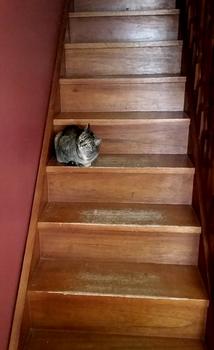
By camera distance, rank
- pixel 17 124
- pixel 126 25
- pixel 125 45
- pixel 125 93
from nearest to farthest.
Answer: pixel 17 124
pixel 125 93
pixel 125 45
pixel 126 25

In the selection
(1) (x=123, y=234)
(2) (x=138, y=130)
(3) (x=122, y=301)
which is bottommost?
(3) (x=122, y=301)

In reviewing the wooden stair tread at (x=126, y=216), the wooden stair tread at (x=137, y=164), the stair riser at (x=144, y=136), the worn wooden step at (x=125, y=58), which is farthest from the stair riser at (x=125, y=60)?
the wooden stair tread at (x=126, y=216)

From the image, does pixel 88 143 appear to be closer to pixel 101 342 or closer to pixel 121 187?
pixel 121 187

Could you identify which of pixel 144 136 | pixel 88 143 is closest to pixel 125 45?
pixel 144 136

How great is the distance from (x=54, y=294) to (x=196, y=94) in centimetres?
117

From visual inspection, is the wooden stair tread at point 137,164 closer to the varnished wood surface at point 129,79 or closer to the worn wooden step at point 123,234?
the worn wooden step at point 123,234

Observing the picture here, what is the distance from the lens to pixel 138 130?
176cm

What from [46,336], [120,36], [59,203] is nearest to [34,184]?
[59,203]

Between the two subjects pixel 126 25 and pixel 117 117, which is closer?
pixel 117 117

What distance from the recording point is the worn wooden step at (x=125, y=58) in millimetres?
1989

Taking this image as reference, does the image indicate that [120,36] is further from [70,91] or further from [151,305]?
[151,305]

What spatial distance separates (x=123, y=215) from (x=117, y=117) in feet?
1.82

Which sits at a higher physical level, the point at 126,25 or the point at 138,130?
the point at 126,25

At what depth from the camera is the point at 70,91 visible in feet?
6.31
